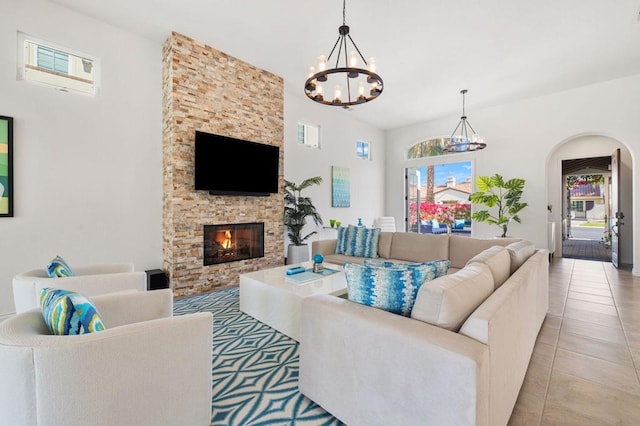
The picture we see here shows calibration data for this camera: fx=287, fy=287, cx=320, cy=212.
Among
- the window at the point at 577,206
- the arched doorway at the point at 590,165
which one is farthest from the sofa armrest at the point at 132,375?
the window at the point at 577,206

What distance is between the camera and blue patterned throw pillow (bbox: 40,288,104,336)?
119cm

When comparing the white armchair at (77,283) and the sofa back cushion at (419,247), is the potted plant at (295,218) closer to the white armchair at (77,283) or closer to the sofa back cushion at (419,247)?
the sofa back cushion at (419,247)

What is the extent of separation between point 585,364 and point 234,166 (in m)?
4.34

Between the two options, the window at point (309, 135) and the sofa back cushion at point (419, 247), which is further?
the window at point (309, 135)

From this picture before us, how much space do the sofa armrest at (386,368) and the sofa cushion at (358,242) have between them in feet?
9.04

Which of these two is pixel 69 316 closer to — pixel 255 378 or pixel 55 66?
pixel 255 378

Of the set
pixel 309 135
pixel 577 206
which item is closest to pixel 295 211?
pixel 309 135

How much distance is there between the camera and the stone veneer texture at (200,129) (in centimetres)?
379

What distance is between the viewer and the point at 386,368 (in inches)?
50.6

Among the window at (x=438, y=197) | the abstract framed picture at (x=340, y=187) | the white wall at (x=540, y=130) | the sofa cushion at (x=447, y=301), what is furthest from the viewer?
the window at (x=438, y=197)

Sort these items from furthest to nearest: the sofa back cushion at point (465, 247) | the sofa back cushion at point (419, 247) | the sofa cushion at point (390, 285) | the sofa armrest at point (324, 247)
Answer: the sofa armrest at point (324, 247) < the sofa back cushion at point (419, 247) < the sofa back cushion at point (465, 247) < the sofa cushion at point (390, 285)

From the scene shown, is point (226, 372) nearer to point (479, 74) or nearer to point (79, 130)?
point (79, 130)

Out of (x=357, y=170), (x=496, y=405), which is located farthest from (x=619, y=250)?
(x=496, y=405)

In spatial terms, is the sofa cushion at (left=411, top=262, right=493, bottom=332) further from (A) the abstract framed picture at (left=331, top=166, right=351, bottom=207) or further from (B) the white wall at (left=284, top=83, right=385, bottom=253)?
(A) the abstract framed picture at (left=331, top=166, right=351, bottom=207)
